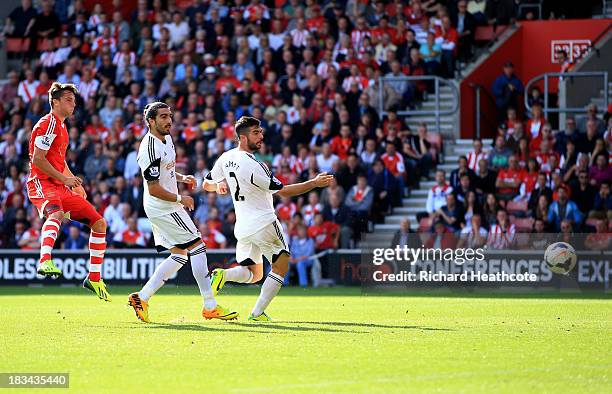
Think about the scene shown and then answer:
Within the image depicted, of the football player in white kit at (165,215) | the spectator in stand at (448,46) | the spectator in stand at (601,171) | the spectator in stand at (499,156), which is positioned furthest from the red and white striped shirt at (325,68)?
the football player in white kit at (165,215)

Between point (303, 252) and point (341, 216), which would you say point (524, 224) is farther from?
point (303, 252)

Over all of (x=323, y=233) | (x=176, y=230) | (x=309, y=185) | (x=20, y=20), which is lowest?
→ (x=323, y=233)

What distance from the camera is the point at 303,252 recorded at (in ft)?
81.0

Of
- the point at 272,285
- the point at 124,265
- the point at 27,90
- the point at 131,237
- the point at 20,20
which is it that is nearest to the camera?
the point at 272,285

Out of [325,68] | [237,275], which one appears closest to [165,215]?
[237,275]

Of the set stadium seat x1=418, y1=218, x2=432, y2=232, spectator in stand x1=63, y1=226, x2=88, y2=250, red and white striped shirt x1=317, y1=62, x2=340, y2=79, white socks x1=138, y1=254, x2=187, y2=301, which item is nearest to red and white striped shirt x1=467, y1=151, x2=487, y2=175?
stadium seat x1=418, y1=218, x2=432, y2=232

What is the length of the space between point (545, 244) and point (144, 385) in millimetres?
13723

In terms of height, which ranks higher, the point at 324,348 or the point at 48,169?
the point at 48,169

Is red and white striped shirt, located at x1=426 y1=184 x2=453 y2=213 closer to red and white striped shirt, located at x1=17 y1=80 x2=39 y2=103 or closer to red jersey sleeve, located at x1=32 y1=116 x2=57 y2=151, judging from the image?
red jersey sleeve, located at x1=32 y1=116 x2=57 y2=151

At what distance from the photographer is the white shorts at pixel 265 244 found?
44.8 ft

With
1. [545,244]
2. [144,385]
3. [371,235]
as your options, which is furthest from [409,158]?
[144,385]

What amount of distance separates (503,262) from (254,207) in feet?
27.7

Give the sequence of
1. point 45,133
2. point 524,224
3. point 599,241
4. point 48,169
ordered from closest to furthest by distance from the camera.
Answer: point 48,169 → point 45,133 → point 599,241 → point 524,224

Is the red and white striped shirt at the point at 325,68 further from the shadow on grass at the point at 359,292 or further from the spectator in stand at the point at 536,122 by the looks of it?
the shadow on grass at the point at 359,292
